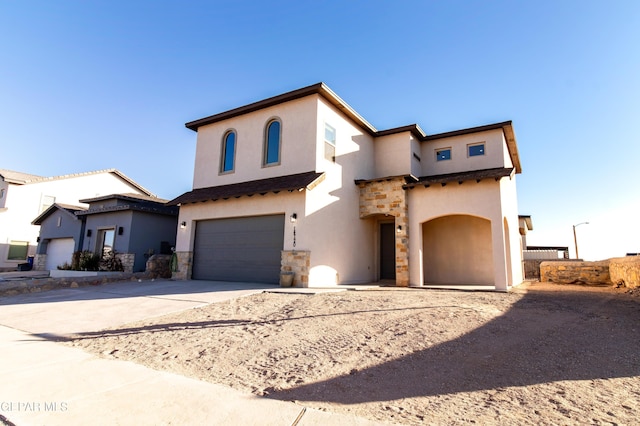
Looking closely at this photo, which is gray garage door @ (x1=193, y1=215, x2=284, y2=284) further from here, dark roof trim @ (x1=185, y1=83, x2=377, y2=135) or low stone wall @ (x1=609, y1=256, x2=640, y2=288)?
low stone wall @ (x1=609, y1=256, x2=640, y2=288)

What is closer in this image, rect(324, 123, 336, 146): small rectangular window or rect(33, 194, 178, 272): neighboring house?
rect(324, 123, 336, 146): small rectangular window

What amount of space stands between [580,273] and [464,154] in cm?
733

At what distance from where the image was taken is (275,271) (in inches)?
463

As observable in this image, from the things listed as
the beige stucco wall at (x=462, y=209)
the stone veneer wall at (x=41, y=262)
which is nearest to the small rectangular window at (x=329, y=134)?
the beige stucco wall at (x=462, y=209)

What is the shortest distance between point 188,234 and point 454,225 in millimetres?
11758

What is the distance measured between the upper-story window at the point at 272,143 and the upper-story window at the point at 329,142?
6.18ft

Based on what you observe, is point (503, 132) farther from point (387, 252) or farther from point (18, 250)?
point (18, 250)

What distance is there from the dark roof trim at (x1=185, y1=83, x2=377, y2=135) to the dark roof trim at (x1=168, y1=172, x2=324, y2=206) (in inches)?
121

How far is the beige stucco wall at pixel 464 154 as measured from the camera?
45.1ft

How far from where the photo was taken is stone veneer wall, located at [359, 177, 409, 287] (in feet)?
40.5

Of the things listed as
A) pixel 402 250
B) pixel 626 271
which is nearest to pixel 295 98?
pixel 402 250

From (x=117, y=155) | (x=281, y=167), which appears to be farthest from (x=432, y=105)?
(x=117, y=155)

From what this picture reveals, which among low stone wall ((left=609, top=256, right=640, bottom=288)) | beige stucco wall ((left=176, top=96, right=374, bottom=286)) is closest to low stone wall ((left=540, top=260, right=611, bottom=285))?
low stone wall ((left=609, top=256, right=640, bottom=288))

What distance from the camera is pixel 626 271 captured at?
36.9 feet
